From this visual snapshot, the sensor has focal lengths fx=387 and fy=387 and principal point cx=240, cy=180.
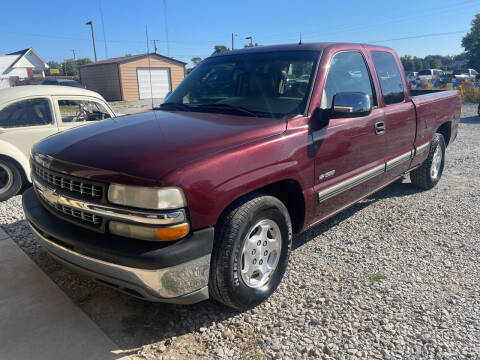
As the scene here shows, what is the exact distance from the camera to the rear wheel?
18.5ft

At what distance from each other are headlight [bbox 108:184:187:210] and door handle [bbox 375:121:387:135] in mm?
2419

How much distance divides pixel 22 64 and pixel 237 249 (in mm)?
62267

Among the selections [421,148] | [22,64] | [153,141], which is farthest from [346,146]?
[22,64]

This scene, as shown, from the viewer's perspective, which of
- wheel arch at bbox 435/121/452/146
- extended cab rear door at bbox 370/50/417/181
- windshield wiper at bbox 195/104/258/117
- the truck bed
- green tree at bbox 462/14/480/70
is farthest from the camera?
green tree at bbox 462/14/480/70

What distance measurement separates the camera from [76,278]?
3383mm

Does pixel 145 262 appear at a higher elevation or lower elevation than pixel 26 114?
lower

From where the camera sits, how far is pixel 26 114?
5.87 meters

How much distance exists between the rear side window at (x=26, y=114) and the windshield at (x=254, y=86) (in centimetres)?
301

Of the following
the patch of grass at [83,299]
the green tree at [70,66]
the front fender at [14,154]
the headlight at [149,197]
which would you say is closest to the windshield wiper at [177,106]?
the headlight at [149,197]

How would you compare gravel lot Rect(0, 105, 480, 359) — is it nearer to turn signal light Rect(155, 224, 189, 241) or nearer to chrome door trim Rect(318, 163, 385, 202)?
chrome door trim Rect(318, 163, 385, 202)

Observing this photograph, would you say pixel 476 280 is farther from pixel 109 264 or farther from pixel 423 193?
pixel 109 264

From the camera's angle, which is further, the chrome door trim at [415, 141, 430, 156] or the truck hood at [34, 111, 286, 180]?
the chrome door trim at [415, 141, 430, 156]

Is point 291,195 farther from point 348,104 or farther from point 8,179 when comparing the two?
point 8,179

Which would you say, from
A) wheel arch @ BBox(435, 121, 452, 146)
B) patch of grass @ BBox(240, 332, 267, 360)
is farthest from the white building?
patch of grass @ BBox(240, 332, 267, 360)
